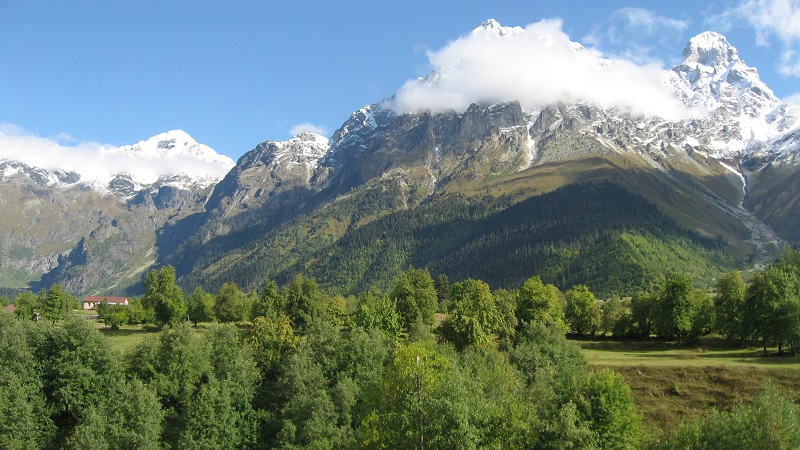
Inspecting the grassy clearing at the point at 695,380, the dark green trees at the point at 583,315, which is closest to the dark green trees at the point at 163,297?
the dark green trees at the point at 583,315

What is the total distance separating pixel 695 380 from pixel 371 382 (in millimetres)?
34398

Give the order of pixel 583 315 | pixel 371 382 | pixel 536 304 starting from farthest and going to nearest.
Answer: pixel 583 315 < pixel 536 304 < pixel 371 382

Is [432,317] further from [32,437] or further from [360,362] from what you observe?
[32,437]

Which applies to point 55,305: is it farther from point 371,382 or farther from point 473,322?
point 473,322

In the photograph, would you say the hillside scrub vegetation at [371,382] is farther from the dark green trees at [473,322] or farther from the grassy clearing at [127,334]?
the grassy clearing at [127,334]

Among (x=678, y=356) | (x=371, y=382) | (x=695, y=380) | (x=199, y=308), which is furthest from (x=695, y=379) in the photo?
(x=199, y=308)

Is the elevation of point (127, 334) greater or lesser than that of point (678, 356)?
greater

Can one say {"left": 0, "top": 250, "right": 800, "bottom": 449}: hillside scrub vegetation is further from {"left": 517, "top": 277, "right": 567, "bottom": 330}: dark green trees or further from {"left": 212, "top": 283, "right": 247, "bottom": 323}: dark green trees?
{"left": 212, "top": 283, "right": 247, "bottom": 323}: dark green trees

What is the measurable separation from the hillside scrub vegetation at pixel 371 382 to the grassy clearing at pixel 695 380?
10.8 ft

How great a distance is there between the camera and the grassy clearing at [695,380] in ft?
176

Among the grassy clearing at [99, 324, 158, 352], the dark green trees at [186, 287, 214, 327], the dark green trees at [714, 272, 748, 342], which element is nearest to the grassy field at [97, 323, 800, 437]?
the dark green trees at [714, 272, 748, 342]

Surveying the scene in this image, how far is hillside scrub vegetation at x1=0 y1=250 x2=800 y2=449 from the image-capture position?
138 feet

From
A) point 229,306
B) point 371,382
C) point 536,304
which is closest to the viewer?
point 371,382

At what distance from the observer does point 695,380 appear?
57.8 m
